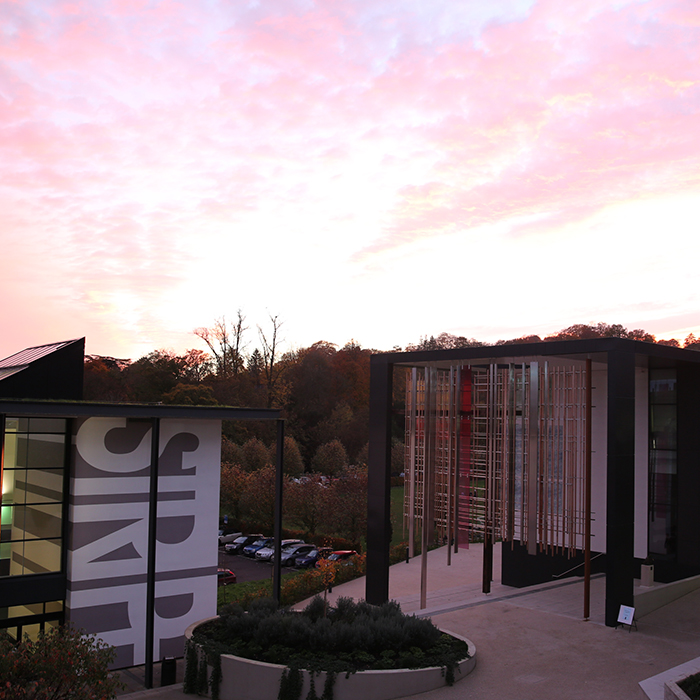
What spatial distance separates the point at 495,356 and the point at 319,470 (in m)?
42.4

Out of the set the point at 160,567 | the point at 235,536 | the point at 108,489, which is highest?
the point at 108,489

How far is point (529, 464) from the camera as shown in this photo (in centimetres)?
1742

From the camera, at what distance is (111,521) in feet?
56.0

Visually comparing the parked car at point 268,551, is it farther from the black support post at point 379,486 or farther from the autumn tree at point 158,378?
the autumn tree at point 158,378

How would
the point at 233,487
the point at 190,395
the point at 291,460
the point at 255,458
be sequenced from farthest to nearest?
the point at 190,395 → the point at 291,460 → the point at 255,458 → the point at 233,487

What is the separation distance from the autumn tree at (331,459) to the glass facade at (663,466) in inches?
1494

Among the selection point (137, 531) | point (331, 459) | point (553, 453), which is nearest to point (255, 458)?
point (331, 459)

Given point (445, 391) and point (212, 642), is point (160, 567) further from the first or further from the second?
point (445, 391)

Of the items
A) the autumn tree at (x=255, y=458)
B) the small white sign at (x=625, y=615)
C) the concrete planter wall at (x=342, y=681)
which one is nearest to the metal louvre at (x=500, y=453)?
the small white sign at (x=625, y=615)

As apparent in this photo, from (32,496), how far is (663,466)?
56.5ft

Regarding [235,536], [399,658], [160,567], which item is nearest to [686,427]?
[399,658]

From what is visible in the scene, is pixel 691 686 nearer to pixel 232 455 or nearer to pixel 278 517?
pixel 278 517

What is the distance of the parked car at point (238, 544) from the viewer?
3891cm

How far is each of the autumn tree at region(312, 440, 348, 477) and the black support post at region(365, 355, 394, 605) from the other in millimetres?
36146
